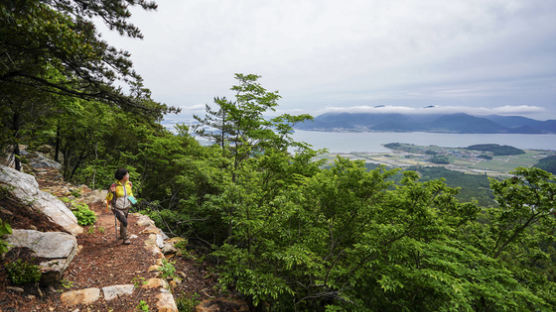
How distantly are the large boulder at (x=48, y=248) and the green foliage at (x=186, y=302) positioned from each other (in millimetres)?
3139

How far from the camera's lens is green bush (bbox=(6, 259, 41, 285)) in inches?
148

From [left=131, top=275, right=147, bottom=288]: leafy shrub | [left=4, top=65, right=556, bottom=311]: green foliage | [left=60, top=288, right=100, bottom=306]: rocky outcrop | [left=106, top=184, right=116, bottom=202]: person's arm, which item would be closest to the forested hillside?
[left=4, top=65, right=556, bottom=311]: green foliage

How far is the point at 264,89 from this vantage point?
36.8 feet

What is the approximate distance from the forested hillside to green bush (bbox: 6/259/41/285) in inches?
126

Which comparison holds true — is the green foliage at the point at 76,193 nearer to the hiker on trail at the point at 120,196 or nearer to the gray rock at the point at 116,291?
the hiker on trail at the point at 120,196

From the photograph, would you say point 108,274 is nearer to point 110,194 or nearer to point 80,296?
point 80,296

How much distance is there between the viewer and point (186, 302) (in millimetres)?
6453

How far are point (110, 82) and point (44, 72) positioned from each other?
5.37ft

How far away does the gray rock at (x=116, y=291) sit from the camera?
442 centimetres

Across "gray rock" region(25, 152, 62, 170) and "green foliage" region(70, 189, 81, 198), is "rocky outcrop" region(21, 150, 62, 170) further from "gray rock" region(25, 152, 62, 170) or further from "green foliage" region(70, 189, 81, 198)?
"green foliage" region(70, 189, 81, 198)

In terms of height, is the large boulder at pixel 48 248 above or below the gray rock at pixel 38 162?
below

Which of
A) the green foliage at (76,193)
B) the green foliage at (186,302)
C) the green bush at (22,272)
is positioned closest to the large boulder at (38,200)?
the green bush at (22,272)

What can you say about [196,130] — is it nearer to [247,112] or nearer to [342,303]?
[247,112]

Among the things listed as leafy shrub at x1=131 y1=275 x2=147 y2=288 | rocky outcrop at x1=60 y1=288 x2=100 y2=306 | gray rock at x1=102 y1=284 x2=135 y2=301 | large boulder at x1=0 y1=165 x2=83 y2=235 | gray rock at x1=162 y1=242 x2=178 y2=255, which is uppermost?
large boulder at x1=0 y1=165 x2=83 y2=235
